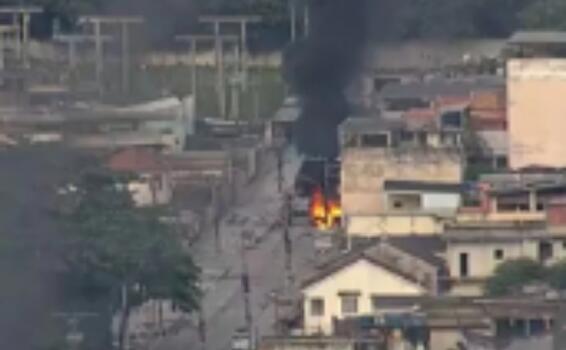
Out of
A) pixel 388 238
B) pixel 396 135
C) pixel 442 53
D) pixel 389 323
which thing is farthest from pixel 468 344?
pixel 442 53

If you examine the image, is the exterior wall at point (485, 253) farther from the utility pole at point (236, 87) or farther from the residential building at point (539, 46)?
the utility pole at point (236, 87)

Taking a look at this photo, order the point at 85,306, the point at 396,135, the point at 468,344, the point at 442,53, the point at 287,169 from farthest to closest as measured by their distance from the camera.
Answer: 1. the point at 442,53
2. the point at 287,169
3. the point at 396,135
4. the point at 85,306
5. the point at 468,344

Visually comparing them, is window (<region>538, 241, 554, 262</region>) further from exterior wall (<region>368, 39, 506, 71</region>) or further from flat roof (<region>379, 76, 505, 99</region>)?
exterior wall (<region>368, 39, 506, 71</region>)

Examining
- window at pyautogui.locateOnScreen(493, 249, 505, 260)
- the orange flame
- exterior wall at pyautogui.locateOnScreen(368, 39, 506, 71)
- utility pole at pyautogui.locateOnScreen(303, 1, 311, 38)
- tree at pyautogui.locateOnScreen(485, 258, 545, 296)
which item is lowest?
tree at pyautogui.locateOnScreen(485, 258, 545, 296)

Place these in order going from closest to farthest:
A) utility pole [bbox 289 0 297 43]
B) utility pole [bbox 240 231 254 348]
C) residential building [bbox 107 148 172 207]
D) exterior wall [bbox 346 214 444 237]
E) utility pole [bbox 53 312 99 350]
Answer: utility pole [bbox 53 312 99 350]
utility pole [bbox 240 231 254 348]
exterior wall [bbox 346 214 444 237]
residential building [bbox 107 148 172 207]
utility pole [bbox 289 0 297 43]

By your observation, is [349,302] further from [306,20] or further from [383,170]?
[306,20]

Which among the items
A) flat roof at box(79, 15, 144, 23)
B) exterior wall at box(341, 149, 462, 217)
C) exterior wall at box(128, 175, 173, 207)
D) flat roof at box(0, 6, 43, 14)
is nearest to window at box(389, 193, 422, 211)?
exterior wall at box(341, 149, 462, 217)

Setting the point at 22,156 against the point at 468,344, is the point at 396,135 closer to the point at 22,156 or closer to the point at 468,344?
the point at 22,156
